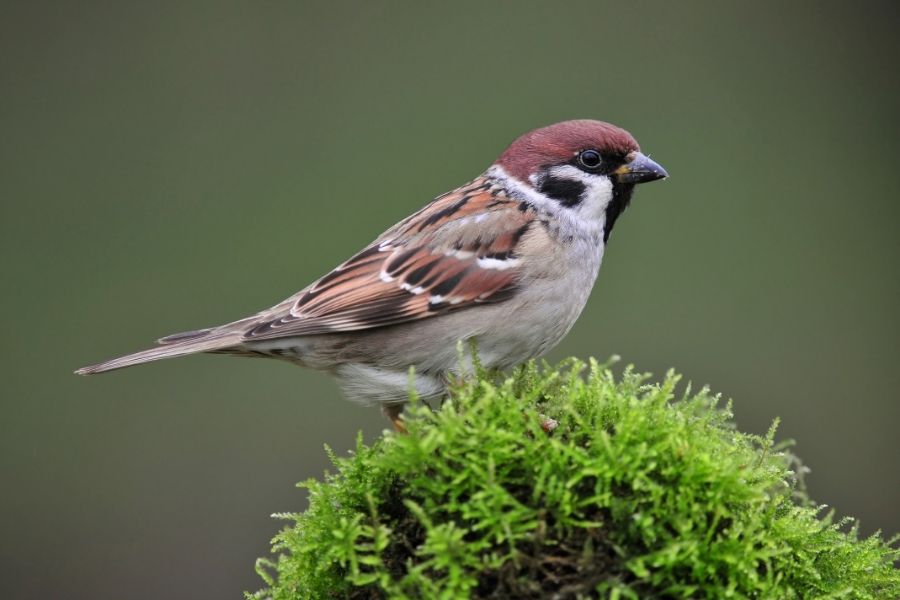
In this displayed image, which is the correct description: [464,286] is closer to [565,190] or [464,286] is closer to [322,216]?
[565,190]

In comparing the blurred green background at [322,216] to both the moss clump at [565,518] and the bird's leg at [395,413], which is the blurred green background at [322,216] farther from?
the moss clump at [565,518]

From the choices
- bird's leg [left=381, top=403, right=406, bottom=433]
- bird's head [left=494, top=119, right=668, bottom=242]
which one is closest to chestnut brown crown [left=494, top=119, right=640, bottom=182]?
bird's head [left=494, top=119, right=668, bottom=242]

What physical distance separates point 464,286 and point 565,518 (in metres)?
1.55

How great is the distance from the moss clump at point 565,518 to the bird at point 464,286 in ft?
3.50

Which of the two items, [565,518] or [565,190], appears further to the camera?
[565,190]

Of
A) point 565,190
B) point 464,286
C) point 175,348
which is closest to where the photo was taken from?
point 464,286

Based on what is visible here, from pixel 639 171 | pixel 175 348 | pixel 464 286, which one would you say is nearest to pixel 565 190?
pixel 639 171

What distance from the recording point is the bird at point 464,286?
3.77 metres

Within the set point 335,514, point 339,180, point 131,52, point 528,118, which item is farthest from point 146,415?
point 335,514

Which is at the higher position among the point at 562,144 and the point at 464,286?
the point at 562,144

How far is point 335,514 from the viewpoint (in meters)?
2.59

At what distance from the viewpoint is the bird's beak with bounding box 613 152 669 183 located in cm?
390

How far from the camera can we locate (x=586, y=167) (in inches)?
157

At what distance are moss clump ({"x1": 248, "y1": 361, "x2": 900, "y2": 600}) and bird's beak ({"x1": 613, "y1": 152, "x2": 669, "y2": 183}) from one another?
4.67 ft
